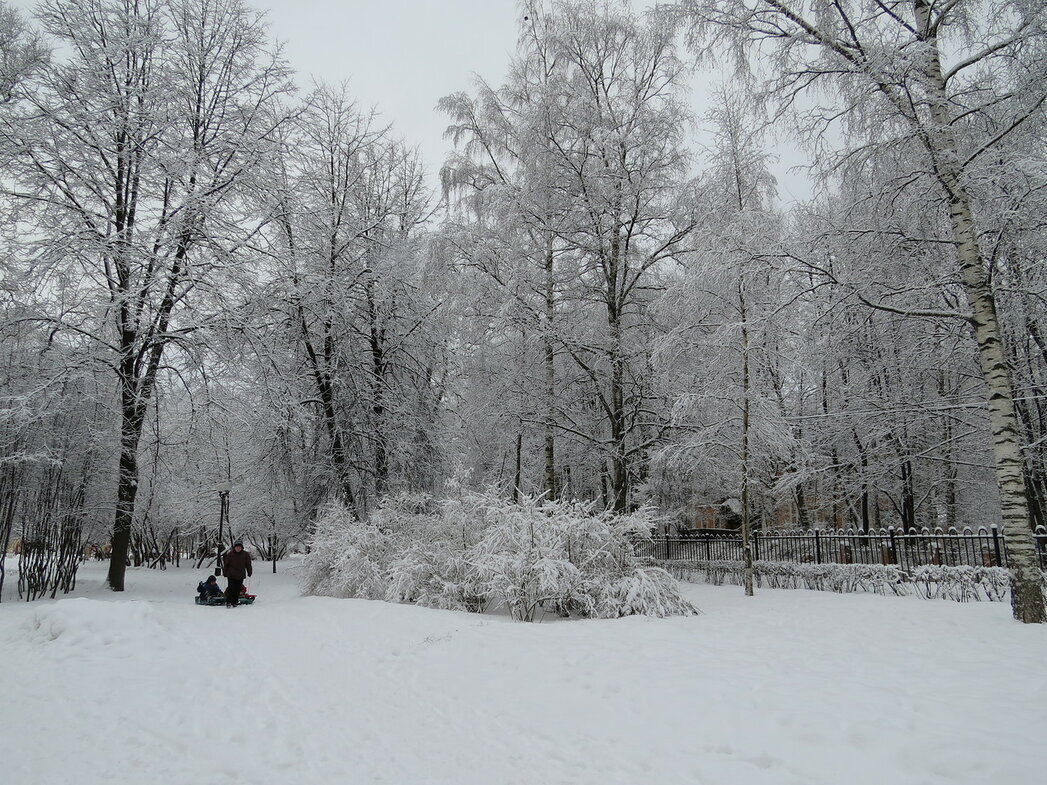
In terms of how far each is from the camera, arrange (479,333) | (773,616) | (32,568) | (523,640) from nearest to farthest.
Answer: (523,640), (773,616), (32,568), (479,333)

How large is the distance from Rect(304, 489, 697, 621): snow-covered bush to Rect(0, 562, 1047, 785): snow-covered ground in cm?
72

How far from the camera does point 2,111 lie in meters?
11.8

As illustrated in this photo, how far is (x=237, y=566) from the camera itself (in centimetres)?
1266

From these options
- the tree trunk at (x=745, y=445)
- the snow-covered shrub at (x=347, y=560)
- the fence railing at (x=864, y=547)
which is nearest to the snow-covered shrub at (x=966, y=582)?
the fence railing at (x=864, y=547)

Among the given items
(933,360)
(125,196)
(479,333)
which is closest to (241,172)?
(125,196)

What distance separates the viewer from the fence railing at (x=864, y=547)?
10906mm

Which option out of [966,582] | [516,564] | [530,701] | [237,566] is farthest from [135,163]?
[966,582]

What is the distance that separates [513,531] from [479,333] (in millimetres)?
7018

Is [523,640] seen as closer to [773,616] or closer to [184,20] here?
[773,616]

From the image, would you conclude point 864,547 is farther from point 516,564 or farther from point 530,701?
point 530,701

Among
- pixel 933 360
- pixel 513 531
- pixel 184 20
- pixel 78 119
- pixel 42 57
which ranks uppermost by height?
pixel 184 20

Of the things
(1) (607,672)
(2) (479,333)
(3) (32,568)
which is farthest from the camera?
(2) (479,333)

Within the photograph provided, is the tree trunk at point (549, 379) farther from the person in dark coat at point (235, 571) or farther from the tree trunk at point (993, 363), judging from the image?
the tree trunk at point (993, 363)

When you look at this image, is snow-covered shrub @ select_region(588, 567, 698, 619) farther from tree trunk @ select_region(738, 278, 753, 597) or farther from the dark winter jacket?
the dark winter jacket
